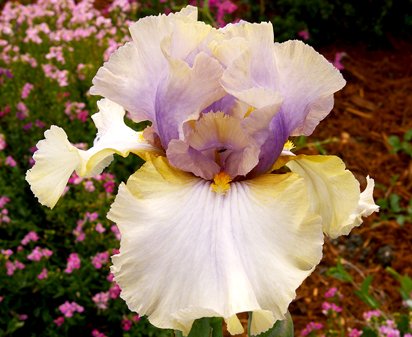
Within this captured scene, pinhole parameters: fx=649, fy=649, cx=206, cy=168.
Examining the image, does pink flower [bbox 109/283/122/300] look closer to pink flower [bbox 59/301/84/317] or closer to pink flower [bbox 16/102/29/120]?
pink flower [bbox 59/301/84/317]

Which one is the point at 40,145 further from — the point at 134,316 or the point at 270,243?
the point at 134,316

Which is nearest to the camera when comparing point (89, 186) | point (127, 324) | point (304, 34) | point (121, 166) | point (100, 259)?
point (127, 324)

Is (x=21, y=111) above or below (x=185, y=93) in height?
below

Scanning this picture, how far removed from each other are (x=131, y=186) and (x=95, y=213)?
1568 millimetres

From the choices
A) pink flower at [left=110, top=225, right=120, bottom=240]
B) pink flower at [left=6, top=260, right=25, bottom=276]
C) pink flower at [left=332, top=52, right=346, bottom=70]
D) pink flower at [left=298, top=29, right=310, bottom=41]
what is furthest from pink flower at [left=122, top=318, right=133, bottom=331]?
pink flower at [left=298, top=29, right=310, bottom=41]

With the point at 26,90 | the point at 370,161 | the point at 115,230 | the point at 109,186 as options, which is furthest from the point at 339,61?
the point at 115,230

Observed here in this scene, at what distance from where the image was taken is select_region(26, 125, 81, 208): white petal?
3.98 feet

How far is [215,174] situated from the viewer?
1.15 meters

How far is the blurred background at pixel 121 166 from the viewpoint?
256 cm

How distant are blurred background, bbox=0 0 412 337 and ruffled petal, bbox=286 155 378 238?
3.65 feet

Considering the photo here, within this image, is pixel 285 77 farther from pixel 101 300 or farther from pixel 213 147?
pixel 101 300

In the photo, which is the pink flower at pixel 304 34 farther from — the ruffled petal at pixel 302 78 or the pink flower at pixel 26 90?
the ruffled petal at pixel 302 78

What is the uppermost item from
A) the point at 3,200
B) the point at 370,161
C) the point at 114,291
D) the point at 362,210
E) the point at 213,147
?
the point at 213,147

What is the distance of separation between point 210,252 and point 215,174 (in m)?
0.19
